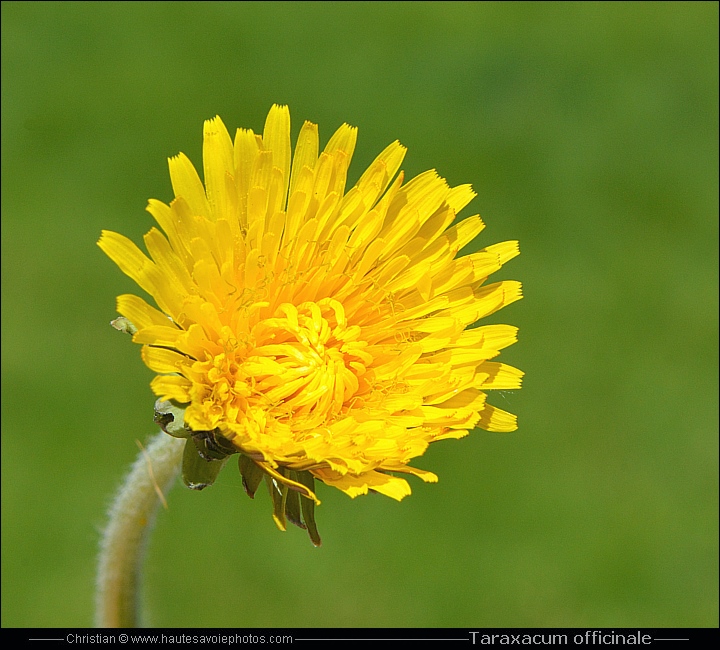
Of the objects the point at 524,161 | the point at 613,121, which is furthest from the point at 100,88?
the point at 613,121

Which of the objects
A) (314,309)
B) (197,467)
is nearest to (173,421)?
Answer: (197,467)

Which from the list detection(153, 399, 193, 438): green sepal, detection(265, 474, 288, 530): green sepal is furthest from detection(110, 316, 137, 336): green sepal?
detection(265, 474, 288, 530): green sepal

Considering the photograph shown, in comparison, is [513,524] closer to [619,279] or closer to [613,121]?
[619,279]

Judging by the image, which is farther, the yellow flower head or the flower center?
the flower center

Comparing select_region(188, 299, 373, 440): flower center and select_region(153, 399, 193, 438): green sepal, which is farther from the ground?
select_region(188, 299, 373, 440): flower center
